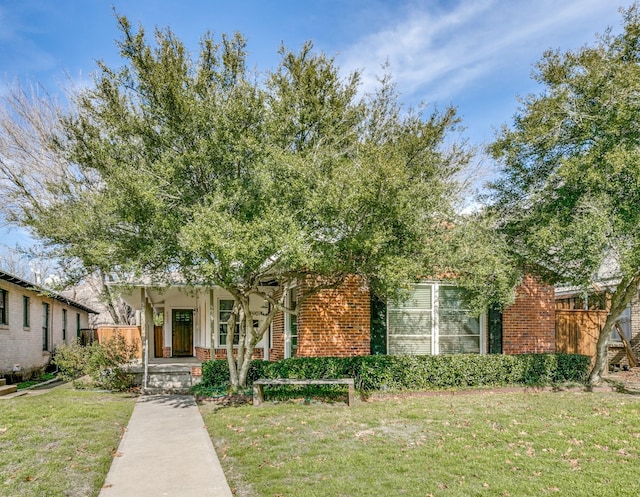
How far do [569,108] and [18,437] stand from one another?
465 inches

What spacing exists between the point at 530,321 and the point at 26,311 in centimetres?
1693

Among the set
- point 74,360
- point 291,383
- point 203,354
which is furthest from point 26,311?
point 291,383

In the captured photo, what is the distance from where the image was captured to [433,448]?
22.7 ft

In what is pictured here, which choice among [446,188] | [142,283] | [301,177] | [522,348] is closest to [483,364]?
[522,348]

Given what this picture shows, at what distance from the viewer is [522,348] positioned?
536 inches

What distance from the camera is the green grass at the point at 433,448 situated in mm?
5520

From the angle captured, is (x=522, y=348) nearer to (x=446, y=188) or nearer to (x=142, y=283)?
(x=446, y=188)

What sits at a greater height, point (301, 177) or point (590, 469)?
point (301, 177)

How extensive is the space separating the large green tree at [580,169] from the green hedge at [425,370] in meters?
0.98

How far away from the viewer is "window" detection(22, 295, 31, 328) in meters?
17.9

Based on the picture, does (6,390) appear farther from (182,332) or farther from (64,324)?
(64,324)

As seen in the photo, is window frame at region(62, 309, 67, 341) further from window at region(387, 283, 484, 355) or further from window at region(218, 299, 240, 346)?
window at region(387, 283, 484, 355)

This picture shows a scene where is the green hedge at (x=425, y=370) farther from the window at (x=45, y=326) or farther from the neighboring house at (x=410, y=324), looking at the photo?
the window at (x=45, y=326)

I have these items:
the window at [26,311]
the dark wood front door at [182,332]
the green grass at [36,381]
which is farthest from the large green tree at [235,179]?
the dark wood front door at [182,332]
